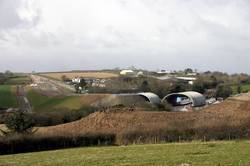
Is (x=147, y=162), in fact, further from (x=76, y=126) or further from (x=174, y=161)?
(x=76, y=126)

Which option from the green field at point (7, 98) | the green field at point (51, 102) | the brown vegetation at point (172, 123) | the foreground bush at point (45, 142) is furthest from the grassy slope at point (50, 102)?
the foreground bush at point (45, 142)

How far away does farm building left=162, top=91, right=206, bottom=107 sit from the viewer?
106975 mm

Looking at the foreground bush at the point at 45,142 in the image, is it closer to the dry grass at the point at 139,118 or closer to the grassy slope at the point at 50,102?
the dry grass at the point at 139,118

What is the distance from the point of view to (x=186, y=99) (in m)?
112

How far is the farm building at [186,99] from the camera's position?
351 feet

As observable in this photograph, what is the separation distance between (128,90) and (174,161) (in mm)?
119756

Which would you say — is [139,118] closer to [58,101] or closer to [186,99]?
[58,101]

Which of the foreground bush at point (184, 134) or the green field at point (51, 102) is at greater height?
the foreground bush at point (184, 134)

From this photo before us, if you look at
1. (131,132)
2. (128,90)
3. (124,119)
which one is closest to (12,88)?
(128,90)

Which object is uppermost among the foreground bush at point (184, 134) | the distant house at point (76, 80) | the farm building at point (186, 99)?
the distant house at point (76, 80)

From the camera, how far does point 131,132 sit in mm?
42625

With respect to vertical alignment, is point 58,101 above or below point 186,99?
above

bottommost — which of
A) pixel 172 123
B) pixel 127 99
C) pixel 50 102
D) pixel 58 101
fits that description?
pixel 50 102

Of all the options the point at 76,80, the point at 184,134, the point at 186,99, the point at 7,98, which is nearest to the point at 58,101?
the point at 7,98
